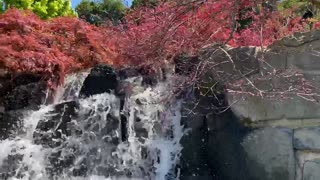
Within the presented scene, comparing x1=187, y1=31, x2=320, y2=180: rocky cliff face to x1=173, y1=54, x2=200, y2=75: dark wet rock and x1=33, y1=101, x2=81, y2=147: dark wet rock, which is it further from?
x1=33, y1=101, x2=81, y2=147: dark wet rock

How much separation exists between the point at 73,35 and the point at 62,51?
297 millimetres

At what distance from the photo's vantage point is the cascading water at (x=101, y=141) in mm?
6852

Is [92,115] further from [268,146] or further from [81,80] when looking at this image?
[268,146]

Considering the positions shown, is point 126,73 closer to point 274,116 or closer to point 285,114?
point 274,116

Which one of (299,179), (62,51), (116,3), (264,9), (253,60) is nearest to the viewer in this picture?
(264,9)

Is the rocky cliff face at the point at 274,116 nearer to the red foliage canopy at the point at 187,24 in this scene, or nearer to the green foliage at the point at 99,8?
the red foliage canopy at the point at 187,24

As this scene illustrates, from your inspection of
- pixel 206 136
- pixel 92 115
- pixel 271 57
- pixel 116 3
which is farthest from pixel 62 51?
pixel 116 3

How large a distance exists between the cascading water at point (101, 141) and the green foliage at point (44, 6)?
577 centimetres

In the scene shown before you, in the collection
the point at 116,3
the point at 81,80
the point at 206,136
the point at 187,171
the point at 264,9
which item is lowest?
the point at 187,171

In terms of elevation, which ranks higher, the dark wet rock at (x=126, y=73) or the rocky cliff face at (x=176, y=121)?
the dark wet rock at (x=126, y=73)

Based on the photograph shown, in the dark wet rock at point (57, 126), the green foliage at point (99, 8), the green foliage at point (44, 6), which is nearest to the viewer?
the dark wet rock at point (57, 126)

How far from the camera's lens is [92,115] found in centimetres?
723

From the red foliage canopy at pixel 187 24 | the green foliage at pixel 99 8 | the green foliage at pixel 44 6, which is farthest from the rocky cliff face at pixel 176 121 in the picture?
the green foliage at pixel 99 8

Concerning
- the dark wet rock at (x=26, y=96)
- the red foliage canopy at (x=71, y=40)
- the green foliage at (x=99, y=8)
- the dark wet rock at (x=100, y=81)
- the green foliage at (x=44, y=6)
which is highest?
the green foliage at (x=99, y=8)
